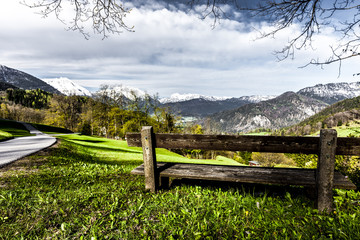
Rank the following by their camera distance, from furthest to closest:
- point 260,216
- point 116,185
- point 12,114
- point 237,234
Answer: point 12,114, point 116,185, point 260,216, point 237,234

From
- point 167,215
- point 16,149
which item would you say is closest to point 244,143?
point 167,215

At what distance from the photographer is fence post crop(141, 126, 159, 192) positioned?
12.7 ft

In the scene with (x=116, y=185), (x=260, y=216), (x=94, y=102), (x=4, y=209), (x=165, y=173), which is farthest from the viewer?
(x=94, y=102)

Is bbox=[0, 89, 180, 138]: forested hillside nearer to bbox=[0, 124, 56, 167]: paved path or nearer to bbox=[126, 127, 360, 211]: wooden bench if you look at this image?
bbox=[0, 124, 56, 167]: paved path

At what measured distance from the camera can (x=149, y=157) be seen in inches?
156

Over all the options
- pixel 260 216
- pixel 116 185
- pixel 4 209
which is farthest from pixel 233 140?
pixel 4 209

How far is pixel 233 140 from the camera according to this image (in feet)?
11.2

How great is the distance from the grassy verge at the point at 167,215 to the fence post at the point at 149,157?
23cm

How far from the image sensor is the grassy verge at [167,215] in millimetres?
2670

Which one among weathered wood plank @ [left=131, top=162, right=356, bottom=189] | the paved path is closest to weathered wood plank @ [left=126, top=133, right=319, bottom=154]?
weathered wood plank @ [left=131, top=162, right=356, bottom=189]

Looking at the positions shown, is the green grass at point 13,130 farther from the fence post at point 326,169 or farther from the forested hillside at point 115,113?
the fence post at point 326,169

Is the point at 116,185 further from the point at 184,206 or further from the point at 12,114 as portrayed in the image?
the point at 12,114

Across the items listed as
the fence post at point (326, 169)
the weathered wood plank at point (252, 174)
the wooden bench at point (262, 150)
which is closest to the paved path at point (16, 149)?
the wooden bench at point (262, 150)

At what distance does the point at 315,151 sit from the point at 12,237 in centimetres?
494
